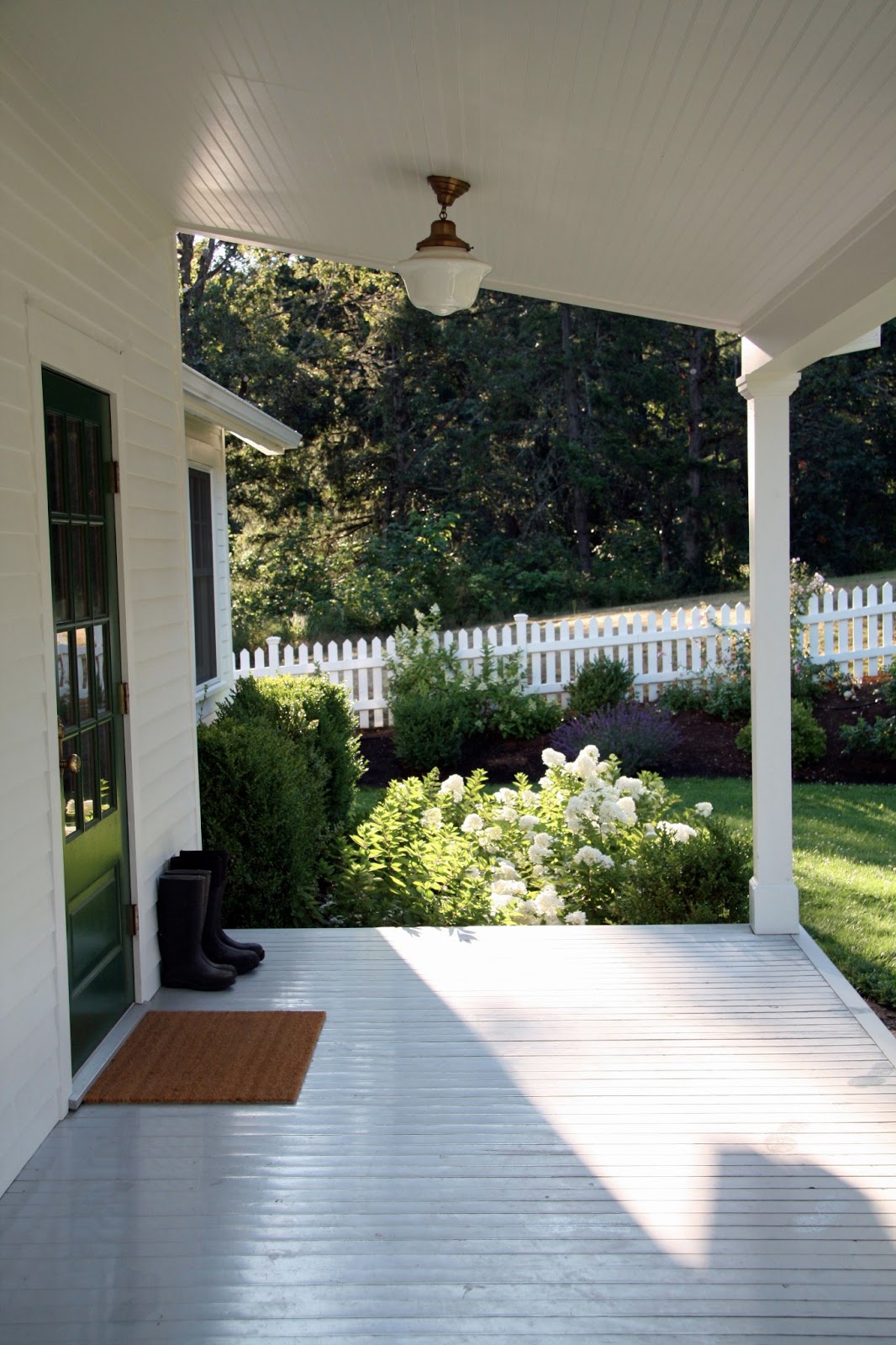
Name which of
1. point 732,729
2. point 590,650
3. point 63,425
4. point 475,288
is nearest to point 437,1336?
point 63,425

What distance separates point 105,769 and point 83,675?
1.25ft

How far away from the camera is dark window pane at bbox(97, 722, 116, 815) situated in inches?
160

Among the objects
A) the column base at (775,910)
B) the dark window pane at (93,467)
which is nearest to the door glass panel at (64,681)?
the dark window pane at (93,467)

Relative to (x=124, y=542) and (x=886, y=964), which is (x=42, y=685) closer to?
(x=124, y=542)

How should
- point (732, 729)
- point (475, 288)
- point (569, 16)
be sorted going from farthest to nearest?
1. point (732, 729)
2. point (475, 288)
3. point (569, 16)

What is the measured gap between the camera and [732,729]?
10484 mm

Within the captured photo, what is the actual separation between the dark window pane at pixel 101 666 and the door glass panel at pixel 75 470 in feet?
1.34

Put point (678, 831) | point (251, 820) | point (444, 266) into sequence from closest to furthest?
point (444, 266) < point (251, 820) < point (678, 831)

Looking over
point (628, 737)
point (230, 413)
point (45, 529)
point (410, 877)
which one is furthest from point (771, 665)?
point (628, 737)

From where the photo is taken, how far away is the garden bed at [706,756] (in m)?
9.52

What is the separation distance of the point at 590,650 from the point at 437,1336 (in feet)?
30.4

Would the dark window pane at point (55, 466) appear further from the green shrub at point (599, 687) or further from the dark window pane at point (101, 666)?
the green shrub at point (599, 687)

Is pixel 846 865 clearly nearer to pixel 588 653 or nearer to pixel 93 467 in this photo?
pixel 588 653

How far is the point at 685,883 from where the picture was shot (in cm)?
555
